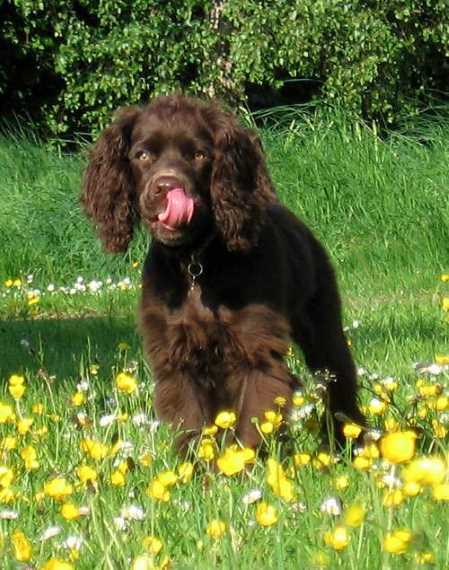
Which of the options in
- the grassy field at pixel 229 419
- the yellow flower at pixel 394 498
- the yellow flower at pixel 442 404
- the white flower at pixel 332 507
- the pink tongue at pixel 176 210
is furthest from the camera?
the pink tongue at pixel 176 210

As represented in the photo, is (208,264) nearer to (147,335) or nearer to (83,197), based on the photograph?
(147,335)

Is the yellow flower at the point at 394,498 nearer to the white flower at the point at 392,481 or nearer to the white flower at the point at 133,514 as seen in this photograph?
the white flower at the point at 392,481

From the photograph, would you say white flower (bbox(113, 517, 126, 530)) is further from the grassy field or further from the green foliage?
the green foliage

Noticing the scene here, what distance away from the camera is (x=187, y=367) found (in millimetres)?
5145

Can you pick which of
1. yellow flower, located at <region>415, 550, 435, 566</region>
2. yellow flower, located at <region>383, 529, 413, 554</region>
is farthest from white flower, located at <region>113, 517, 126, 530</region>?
yellow flower, located at <region>383, 529, 413, 554</region>

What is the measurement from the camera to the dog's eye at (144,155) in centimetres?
521

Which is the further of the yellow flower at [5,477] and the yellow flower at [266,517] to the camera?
the yellow flower at [5,477]

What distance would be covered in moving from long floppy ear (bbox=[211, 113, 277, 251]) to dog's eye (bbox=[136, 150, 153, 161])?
246 millimetres

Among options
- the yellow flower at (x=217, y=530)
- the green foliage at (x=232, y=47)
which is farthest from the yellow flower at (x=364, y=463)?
the green foliage at (x=232, y=47)

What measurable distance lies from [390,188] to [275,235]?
788 cm

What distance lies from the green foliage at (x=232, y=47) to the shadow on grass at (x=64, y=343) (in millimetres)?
9122

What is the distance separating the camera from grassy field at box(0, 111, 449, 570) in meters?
2.89

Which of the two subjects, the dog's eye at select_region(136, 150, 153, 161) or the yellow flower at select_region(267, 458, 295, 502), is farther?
the dog's eye at select_region(136, 150, 153, 161)

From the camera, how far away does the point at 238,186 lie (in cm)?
528
